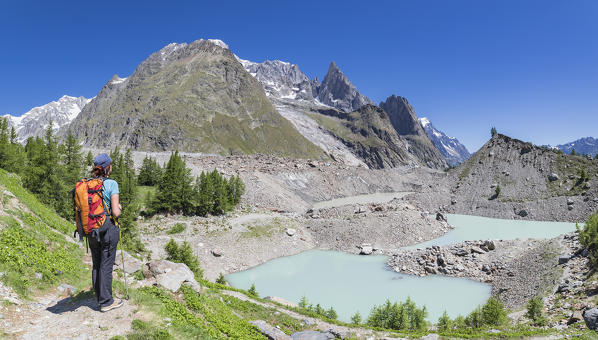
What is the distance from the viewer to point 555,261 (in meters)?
29.5

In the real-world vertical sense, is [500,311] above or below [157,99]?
below

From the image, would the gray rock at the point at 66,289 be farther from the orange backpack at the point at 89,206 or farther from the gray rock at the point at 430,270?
the gray rock at the point at 430,270

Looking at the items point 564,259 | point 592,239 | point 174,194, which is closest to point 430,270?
point 564,259

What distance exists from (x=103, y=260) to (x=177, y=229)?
36989 mm

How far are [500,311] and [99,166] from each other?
976 inches

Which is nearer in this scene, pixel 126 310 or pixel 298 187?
pixel 126 310

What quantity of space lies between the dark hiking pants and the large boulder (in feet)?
9.70

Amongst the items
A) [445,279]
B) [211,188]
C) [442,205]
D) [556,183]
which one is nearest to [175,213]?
[211,188]

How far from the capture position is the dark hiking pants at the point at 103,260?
283 inches

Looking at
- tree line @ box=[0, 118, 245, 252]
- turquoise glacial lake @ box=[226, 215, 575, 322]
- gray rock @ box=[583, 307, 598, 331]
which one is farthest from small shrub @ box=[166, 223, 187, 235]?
gray rock @ box=[583, 307, 598, 331]

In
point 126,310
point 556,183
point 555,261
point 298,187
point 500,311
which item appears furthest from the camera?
point 298,187

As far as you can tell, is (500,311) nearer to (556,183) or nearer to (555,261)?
(555,261)

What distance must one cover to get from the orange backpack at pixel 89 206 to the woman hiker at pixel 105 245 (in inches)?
5.2

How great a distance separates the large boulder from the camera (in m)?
10.6
